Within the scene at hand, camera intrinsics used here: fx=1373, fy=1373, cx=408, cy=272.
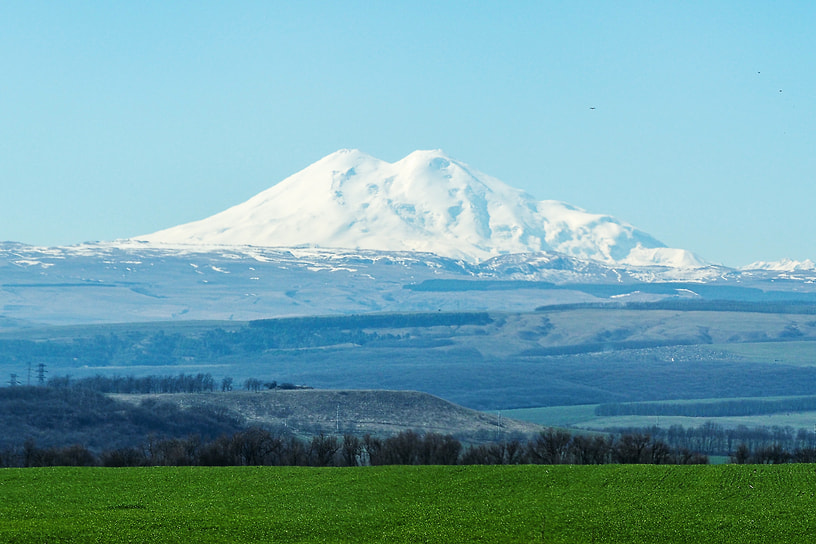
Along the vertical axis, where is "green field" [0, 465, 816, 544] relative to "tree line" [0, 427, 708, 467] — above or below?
above

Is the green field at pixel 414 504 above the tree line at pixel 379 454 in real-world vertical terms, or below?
above

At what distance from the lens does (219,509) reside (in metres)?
70.2

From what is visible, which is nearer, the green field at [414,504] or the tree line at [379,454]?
the green field at [414,504]

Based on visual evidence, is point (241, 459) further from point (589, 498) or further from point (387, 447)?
point (589, 498)

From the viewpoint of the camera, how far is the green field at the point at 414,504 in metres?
64.3

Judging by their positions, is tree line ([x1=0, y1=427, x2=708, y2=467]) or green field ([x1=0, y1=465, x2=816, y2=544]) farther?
tree line ([x1=0, y1=427, x2=708, y2=467])

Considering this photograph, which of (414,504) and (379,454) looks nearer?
(414,504)

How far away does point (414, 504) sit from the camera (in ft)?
A: 241

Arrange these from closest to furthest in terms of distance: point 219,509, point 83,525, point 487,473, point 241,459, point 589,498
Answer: point 83,525
point 219,509
point 589,498
point 487,473
point 241,459

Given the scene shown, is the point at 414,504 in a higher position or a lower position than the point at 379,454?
higher

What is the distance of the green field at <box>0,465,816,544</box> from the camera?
64.3m

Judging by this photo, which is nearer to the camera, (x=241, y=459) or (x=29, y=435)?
(x=241, y=459)

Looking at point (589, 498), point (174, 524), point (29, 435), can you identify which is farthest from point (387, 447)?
point (29, 435)

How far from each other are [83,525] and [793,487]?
127ft
